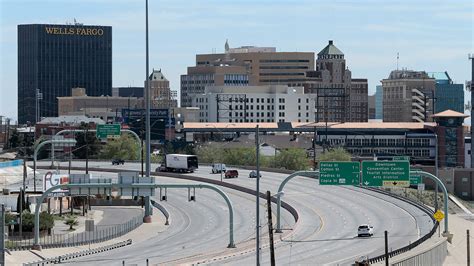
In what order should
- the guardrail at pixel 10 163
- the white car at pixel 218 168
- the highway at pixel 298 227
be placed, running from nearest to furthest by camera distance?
the highway at pixel 298 227 → the guardrail at pixel 10 163 → the white car at pixel 218 168

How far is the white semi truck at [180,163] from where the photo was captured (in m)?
155

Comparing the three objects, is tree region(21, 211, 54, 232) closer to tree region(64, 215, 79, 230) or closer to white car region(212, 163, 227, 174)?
tree region(64, 215, 79, 230)

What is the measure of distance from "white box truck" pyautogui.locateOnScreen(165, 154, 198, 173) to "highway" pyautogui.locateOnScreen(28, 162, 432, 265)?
35.7 feet

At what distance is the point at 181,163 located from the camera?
154625 mm

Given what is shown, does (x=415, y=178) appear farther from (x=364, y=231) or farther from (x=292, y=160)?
(x=292, y=160)

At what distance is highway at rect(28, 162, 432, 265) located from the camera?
8019cm

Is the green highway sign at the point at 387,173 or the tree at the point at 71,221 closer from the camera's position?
the green highway sign at the point at 387,173

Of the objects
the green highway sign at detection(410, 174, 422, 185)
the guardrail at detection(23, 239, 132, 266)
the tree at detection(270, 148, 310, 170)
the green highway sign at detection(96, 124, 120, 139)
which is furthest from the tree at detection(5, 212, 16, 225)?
the tree at detection(270, 148, 310, 170)

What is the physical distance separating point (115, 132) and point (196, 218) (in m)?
21.8

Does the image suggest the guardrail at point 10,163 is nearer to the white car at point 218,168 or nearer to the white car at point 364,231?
the white car at point 218,168

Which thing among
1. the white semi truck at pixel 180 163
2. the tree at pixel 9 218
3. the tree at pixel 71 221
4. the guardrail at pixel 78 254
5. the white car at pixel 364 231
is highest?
the white semi truck at pixel 180 163

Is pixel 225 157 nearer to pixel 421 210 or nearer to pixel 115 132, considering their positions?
pixel 115 132

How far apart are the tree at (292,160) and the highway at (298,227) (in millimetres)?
40643

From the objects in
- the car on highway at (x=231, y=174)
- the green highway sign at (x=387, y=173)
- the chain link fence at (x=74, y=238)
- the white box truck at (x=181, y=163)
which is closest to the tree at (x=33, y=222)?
the chain link fence at (x=74, y=238)
